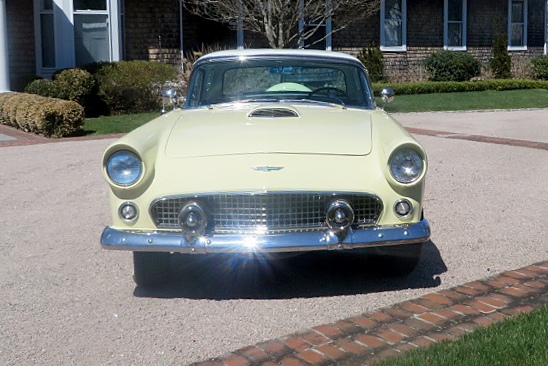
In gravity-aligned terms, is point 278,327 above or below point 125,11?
below

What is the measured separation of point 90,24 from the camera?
59.2ft

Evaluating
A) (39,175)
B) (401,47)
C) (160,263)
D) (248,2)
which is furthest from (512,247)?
(401,47)

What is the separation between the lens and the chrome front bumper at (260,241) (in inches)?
179

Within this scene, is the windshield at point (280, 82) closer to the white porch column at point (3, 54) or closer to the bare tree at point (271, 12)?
the bare tree at point (271, 12)

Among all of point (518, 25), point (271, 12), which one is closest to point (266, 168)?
point (271, 12)

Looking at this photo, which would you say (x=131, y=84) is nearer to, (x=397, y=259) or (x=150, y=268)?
(x=150, y=268)

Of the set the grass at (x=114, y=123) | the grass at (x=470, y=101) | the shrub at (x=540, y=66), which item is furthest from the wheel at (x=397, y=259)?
the shrub at (x=540, y=66)

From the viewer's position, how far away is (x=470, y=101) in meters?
20.7

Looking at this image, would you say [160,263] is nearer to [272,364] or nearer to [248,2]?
[272,364]

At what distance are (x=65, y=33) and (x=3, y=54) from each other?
5.59 ft

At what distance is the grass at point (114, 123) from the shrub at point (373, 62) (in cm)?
881

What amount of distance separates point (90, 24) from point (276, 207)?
1455cm

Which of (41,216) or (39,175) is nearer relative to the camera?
(41,216)

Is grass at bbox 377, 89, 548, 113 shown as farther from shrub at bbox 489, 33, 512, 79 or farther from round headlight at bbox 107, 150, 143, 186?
round headlight at bbox 107, 150, 143, 186
